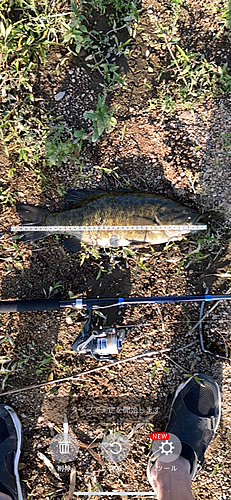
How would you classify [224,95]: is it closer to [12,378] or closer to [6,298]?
[6,298]

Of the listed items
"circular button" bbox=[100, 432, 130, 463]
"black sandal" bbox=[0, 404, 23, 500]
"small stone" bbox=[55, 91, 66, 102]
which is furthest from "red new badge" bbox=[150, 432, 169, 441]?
"small stone" bbox=[55, 91, 66, 102]

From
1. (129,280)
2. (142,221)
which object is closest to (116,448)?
(129,280)

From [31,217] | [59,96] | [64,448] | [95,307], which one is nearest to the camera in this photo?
[95,307]

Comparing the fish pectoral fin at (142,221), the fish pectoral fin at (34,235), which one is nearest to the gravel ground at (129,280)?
the fish pectoral fin at (34,235)

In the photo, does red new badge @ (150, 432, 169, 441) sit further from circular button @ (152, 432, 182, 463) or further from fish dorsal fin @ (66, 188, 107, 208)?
fish dorsal fin @ (66, 188, 107, 208)

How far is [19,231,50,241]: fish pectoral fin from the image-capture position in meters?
3.78

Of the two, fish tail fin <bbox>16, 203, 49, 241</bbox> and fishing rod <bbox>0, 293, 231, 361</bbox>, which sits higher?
fish tail fin <bbox>16, 203, 49, 241</bbox>

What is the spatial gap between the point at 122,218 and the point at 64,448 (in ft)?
7.92

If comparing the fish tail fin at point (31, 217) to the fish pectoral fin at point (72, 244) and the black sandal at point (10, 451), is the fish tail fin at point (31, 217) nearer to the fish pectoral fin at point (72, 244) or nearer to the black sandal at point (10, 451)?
the fish pectoral fin at point (72, 244)

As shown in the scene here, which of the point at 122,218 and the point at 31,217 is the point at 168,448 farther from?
the point at 31,217

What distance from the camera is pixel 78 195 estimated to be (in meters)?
3.86

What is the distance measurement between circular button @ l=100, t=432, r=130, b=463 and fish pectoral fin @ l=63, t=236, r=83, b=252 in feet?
6.25

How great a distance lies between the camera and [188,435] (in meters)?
3.62

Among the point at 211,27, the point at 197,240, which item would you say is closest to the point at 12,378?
the point at 197,240
